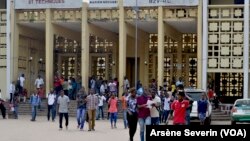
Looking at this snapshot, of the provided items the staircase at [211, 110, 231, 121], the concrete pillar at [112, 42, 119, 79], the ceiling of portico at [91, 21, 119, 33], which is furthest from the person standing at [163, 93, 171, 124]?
the concrete pillar at [112, 42, 119, 79]

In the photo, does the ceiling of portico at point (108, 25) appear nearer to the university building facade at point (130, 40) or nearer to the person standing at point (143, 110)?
the university building facade at point (130, 40)

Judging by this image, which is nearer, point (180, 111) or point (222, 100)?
point (180, 111)

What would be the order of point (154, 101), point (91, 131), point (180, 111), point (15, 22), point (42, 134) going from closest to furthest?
point (180, 111) < point (154, 101) < point (42, 134) < point (91, 131) < point (15, 22)

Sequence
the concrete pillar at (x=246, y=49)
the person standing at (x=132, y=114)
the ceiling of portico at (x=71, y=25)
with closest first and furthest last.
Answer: the person standing at (x=132, y=114) → the concrete pillar at (x=246, y=49) → the ceiling of portico at (x=71, y=25)

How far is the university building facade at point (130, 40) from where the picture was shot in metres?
36.0

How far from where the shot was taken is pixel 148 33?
43.8 metres

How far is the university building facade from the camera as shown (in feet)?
118

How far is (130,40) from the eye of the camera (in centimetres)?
4438

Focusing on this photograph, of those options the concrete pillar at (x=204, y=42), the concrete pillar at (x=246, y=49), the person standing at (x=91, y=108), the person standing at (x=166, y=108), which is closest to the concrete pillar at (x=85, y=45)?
the concrete pillar at (x=204, y=42)

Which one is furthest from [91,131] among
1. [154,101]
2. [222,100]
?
[222,100]

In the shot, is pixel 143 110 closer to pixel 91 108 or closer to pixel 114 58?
pixel 91 108

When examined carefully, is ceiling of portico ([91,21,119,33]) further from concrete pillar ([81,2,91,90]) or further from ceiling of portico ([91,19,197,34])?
concrete pillar ([81,2,91,90])

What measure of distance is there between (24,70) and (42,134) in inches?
835

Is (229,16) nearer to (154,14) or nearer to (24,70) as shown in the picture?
(154,14)
